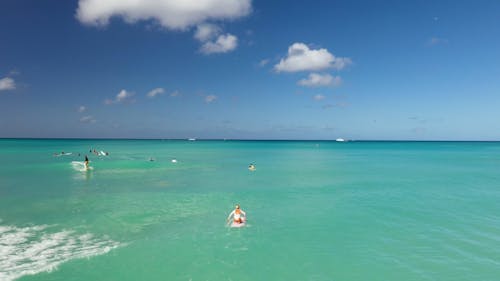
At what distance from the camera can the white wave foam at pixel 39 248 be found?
13.6m

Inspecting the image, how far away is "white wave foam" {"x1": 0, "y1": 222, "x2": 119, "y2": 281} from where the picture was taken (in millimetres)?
13586

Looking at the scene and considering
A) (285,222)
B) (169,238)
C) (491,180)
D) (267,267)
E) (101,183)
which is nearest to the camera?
(267,267)

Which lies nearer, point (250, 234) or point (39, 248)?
point (39, 248)

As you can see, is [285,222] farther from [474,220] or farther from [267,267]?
[474,220]

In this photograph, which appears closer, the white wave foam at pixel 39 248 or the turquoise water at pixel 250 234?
the white wave foam at pixel 39 248

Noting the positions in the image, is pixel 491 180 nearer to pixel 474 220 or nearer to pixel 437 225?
pixel 474 220

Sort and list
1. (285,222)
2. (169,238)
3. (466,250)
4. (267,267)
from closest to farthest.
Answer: (267,267), (466,250), (169,238), (285,222)

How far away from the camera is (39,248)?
15.6m

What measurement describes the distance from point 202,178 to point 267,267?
1080 inches

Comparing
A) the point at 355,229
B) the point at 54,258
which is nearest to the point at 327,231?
the point at 355,229

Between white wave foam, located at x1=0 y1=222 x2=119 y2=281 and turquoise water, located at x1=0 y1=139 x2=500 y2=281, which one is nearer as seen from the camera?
white wave foam, located at x1=0 y1=222 x2=119 y2=281

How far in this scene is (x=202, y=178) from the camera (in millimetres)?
40719

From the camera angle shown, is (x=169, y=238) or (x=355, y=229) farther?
(x=355, y=229)

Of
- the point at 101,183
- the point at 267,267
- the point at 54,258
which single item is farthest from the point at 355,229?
the point at 101,183
